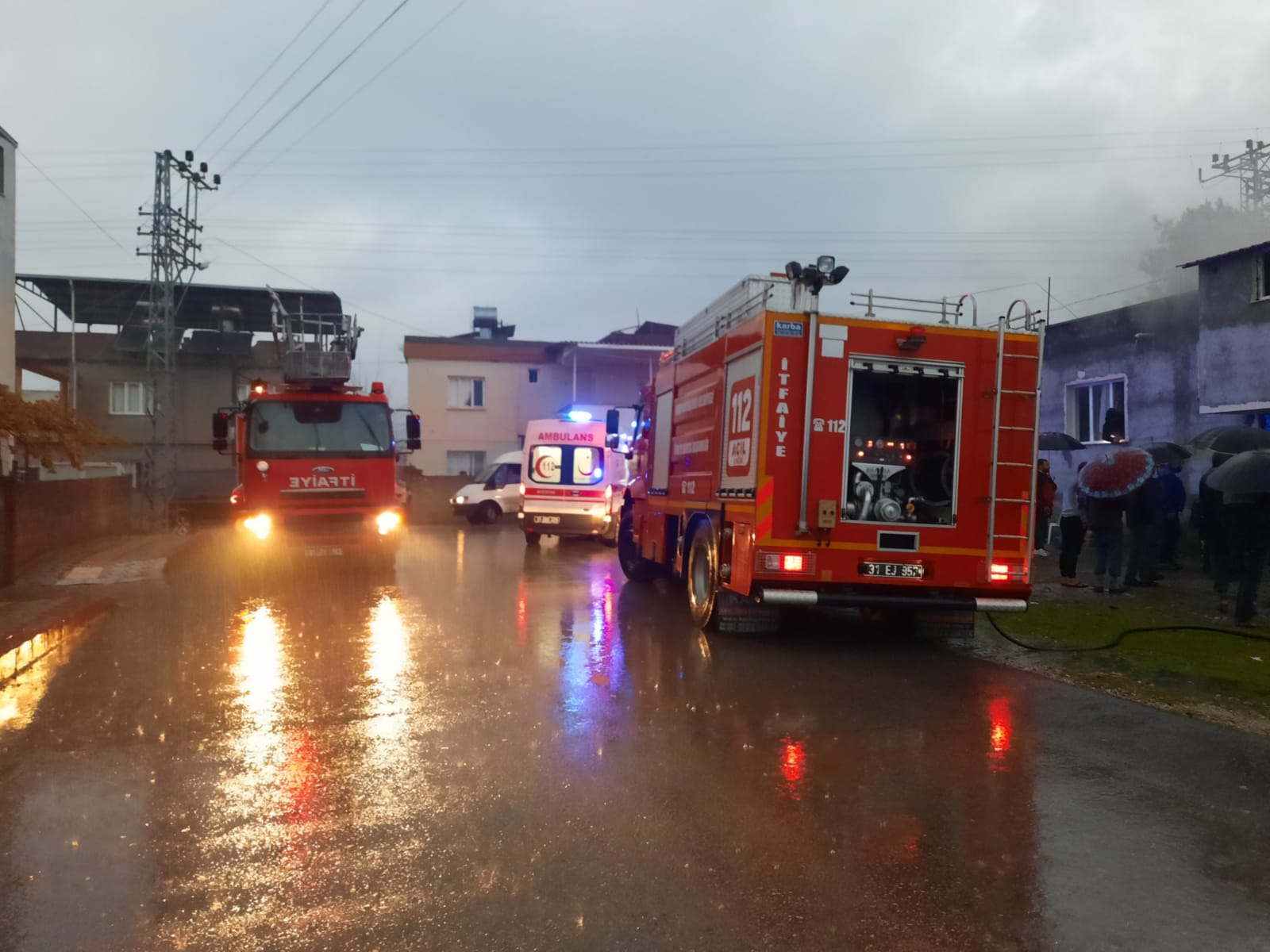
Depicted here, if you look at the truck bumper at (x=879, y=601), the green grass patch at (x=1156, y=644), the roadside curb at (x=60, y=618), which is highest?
the truck bumper at (x=879, y=601)

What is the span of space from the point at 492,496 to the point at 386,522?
12.9m

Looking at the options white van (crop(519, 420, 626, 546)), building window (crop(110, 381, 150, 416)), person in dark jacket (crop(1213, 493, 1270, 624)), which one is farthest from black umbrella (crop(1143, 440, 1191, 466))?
building window (crop(110, 381, 150, 416))

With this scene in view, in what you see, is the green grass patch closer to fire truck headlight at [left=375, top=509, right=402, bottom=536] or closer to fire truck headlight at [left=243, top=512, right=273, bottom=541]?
fire truck headlight at [left=375, top=509, right=402, bottom=536]

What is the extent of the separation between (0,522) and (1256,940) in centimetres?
1401

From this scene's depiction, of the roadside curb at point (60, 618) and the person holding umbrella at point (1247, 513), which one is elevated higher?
the person holding umbrella at point (1247, 513)

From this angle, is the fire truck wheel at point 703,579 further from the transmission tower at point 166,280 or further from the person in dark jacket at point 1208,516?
the transmission tower at point 166,280

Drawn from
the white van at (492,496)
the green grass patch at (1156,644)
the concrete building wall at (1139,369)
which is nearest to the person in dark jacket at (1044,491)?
the green grass patch at (1156,644)

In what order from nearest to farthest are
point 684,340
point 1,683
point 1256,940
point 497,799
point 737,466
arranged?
point 1256,940 < point 497,799 < point 1,683 < point 737,466 < point 684,340

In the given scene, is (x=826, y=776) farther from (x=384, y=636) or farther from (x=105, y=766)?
(x=384, y=636)

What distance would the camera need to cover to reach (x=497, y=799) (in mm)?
4754

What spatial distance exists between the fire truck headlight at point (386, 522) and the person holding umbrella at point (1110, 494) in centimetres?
943

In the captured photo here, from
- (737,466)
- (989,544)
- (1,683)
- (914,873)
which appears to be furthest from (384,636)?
(914,873)

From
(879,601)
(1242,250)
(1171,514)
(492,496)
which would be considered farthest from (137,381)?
(879,601)

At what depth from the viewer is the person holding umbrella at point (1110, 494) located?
11719 mm
